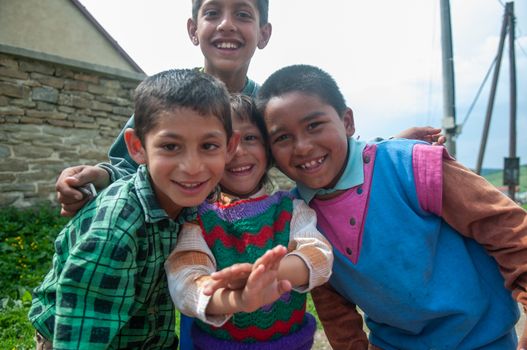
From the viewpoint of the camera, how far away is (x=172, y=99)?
137 centimetres

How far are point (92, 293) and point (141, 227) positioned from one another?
0.25m

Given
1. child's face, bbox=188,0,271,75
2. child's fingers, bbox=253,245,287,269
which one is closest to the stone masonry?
child's face, bbox=188,0,271,75

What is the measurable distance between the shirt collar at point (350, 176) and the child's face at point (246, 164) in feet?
0.69

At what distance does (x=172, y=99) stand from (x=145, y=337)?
872 millimetres

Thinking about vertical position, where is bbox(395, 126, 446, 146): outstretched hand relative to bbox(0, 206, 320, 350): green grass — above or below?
above

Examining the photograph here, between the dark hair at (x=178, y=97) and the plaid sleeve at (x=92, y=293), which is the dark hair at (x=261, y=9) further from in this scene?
the plaid sleeve at (x=92, y=293)

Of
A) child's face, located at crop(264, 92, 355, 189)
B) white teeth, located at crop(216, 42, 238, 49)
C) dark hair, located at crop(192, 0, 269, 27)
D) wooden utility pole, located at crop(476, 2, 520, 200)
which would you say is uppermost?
dark hair, located at crop(192, 0, 269, 27)

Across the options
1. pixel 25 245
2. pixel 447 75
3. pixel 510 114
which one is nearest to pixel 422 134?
pixel 25 245

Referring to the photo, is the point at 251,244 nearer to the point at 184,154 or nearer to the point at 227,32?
the point at 184,154

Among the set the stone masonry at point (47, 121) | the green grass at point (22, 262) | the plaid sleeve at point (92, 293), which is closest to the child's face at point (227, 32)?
the plaid sleeve at point (92, 293)

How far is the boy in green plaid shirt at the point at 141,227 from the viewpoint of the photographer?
4.00 ft

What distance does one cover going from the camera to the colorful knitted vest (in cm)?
146

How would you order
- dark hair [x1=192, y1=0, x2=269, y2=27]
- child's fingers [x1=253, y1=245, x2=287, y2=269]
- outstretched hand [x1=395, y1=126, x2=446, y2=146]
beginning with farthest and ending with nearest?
dark hair [x1=192, y1=0, x2=269, y2=27] → outstretched hand [x1=395, y1=126, x2=446, y2=146] → child's fingers [x1=253, y1=245, x2=287, y2=269]

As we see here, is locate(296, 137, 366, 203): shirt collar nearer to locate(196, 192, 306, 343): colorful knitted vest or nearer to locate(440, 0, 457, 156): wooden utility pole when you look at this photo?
locate(196, 192, 306, 343): colorful knitted vest
